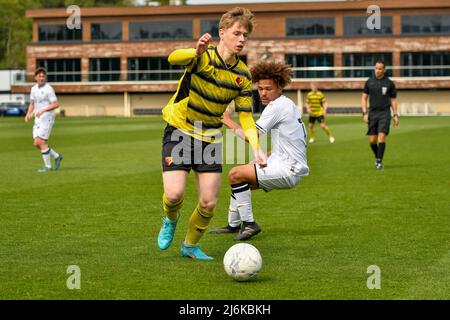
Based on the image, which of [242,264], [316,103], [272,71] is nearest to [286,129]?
[272,71]

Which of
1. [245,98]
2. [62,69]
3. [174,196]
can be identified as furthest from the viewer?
[62,69]

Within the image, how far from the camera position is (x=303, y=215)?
13.1m

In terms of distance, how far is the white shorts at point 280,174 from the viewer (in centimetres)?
1108

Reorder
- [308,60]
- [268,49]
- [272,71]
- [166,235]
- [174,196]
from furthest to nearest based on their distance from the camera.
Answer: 1. [308,60]
2. [268,49]
3. [272,71]
4. [166,235]
5. [174,196]

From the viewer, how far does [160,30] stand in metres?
94.6

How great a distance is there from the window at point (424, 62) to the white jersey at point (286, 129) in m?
80.6

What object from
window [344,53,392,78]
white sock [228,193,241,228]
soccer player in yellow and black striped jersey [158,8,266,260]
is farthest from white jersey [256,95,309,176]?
window [344,53,392,78]

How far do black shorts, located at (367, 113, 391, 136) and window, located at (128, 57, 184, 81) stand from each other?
7396cm

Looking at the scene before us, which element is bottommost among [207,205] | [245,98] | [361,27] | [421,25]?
[207,205]

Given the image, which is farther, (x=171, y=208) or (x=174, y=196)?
(x=171, y=208)

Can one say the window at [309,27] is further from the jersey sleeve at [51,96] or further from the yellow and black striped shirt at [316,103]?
the jersey sleeve at [51,96]

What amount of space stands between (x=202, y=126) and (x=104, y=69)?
88.6 meters

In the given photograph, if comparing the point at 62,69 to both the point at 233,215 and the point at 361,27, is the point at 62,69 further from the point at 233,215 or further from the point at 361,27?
the point at 233,215
